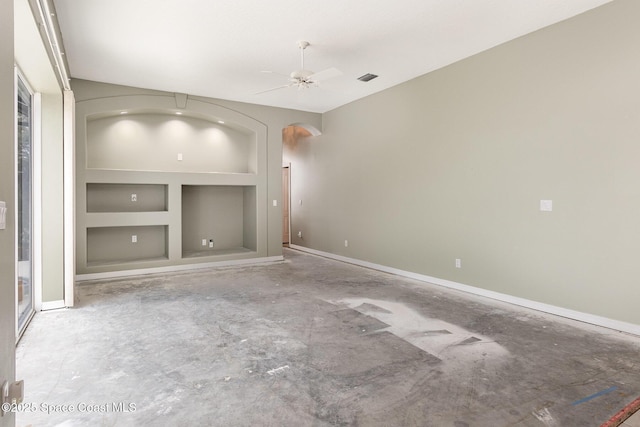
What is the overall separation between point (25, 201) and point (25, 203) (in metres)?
0.02

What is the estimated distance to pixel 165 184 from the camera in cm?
609

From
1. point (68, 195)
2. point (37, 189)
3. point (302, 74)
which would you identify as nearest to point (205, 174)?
point (68, 195)

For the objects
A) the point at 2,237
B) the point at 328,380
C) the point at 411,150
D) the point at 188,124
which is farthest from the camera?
the point at 188,124

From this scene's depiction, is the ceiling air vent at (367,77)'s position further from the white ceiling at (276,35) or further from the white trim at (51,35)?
the white trim at (51,35)

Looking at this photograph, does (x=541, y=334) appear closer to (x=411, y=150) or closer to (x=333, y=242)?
(x=411, y=150)

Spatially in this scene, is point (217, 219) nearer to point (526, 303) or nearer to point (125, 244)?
point (125, 244)

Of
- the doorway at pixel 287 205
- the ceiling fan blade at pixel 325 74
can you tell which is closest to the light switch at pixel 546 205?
the ceiling fan blade at pixel 325 74

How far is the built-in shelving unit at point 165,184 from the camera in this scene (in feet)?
18.4

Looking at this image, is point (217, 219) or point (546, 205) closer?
point (546, 205)

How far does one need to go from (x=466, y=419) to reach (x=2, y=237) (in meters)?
2.48

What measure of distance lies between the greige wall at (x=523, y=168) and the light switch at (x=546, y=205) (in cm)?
4

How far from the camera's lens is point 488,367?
2.64 metres

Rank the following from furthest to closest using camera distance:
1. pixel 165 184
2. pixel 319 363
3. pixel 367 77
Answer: pixel 165 184
pixel 367 77
pixel 319 363

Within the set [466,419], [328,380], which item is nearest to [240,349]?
[328,380]
